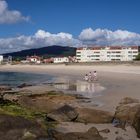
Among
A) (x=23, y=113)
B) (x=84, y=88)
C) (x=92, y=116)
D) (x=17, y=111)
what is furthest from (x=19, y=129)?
(x=84, y=88)

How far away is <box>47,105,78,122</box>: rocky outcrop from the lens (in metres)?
15.9

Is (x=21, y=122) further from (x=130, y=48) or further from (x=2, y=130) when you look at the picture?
(x=130, y=48)

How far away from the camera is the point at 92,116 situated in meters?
16.6

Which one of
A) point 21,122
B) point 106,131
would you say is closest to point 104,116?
point 106,131

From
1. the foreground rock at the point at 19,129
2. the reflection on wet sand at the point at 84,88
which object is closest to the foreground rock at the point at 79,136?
the foreground rock at the point at 19,129

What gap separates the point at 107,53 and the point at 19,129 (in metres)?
173

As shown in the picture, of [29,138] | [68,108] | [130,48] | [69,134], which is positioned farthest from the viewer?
[130,48]

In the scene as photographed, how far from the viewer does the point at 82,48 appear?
7505 inches

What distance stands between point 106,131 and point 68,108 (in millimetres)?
2535

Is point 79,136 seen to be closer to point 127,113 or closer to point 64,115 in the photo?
point 64,115

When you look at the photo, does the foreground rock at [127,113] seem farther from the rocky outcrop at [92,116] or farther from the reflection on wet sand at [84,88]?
the reflection on wet sand at [84,88]

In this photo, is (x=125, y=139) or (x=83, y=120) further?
(x=83, y=120)

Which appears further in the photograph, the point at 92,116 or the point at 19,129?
the point at 92,116

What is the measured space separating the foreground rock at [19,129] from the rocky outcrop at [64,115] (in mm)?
4682
